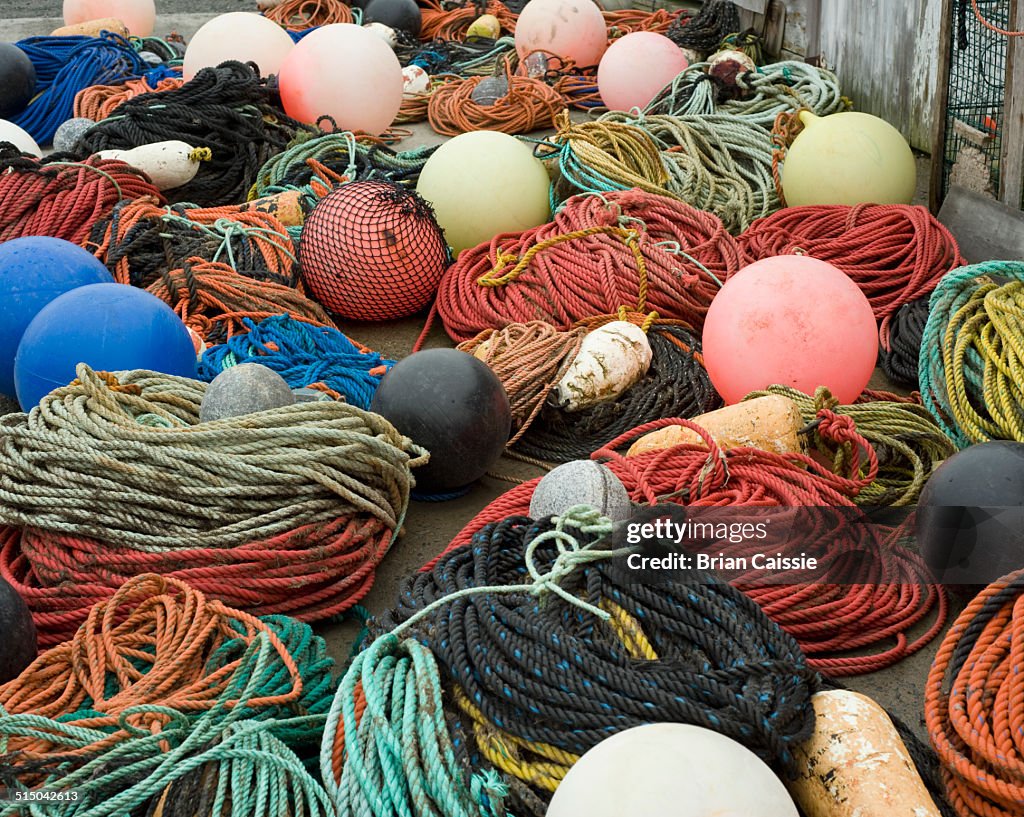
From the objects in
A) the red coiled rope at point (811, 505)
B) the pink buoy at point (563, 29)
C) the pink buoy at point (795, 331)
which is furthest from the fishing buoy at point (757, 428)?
the pink buoy at point (563, 29)

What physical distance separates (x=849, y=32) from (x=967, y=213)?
2.48 m

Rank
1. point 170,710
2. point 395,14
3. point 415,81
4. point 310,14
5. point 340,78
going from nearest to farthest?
1. point 170,710
2. point 340,78
3. point 415,81
4. point 395,14
5. point 310,14

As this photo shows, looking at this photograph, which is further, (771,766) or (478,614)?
(478,614)

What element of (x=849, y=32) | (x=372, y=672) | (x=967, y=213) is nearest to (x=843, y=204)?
(x=967, y=213)

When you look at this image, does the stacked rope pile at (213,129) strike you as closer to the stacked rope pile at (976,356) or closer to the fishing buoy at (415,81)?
the fishing buoy at (415,81)

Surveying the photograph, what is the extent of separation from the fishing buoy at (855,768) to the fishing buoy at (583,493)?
3.03 feet

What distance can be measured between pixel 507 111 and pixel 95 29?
3.73 m

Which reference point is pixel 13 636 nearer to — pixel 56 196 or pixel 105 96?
pixel 56 196

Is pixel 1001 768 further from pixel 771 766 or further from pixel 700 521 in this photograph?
pixel 700 521

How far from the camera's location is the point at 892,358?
492 centimetres

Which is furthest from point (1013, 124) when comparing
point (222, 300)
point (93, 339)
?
point (93, 339)

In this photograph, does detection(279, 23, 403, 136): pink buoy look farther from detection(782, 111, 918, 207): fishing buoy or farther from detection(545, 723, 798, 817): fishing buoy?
detection(545, 723, 798, 817): fishing buoy

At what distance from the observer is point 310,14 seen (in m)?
10.9

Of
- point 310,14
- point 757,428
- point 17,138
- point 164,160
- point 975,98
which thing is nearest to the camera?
point 757,428
